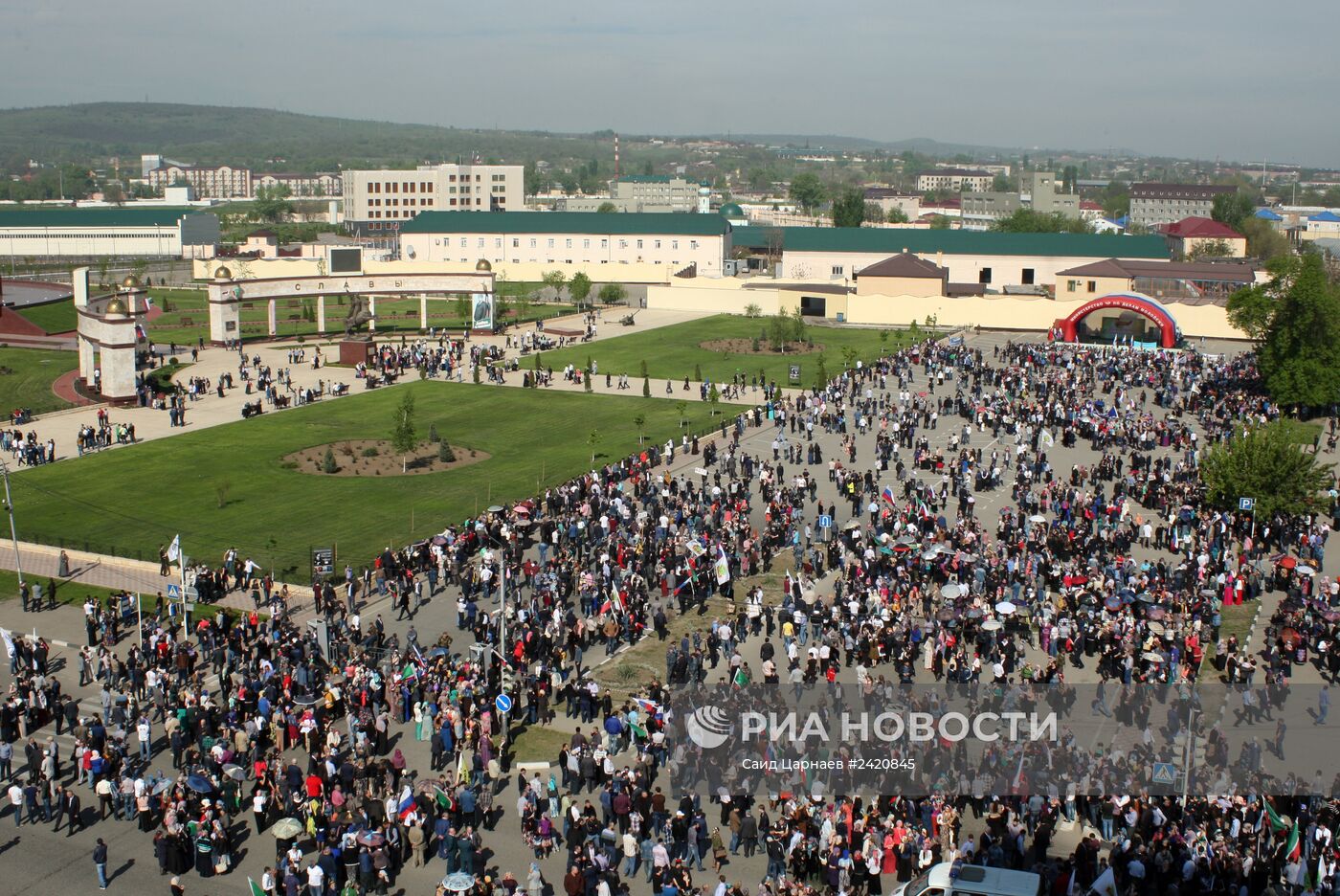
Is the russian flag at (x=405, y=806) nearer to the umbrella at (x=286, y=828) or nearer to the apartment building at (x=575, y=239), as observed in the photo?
the umbrella at (x=286, y=828)

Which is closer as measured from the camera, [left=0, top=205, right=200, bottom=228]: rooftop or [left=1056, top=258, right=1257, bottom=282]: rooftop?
[left=1056, top=258, right=1257, bottom=282]: rooftop

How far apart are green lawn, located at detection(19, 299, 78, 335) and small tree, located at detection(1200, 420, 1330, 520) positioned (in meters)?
63.3

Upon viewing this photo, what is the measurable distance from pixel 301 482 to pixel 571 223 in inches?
2984

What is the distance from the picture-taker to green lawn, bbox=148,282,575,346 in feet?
261

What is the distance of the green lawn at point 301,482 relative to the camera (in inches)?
1384

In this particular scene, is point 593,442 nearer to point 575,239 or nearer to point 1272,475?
point 1272,475

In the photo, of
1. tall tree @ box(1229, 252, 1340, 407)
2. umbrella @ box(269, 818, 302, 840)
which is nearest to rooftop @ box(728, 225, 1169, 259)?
tall tree @ box(1229, 252, 1340, 407)

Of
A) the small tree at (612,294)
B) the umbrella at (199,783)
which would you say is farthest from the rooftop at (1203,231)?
the umbrella at (199,783)

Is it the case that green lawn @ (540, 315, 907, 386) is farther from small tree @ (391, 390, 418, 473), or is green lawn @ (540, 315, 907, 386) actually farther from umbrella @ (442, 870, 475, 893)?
umbrella @ (442, 870, 475, 893)

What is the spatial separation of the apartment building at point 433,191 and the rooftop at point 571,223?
153 ft

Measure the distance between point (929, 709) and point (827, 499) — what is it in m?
18.1

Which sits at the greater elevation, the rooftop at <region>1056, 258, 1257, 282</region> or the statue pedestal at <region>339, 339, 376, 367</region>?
the rooftop at <region>1056, 258, 1257, 282</region>

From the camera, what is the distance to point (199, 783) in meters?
19.3

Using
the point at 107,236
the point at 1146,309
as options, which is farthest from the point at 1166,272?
the point at 107,236
